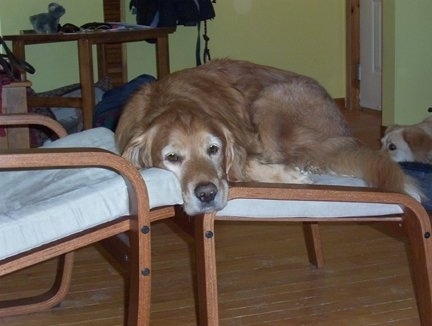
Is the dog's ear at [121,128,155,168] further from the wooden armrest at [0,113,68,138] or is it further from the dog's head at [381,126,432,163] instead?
the dog's head at [381,126,432,163]

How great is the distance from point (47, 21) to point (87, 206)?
3.05m

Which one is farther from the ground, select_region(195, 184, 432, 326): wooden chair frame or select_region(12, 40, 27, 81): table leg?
select_region(12, 40, 27, 81): table leg

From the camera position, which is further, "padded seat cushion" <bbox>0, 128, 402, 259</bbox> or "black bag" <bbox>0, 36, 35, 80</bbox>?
"black bag" <bbox>0, 36, 35, 80</bbox>

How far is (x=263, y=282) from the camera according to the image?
285cm

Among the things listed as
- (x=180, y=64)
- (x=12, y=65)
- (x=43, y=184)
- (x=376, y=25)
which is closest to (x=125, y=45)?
(x=180, y=64)

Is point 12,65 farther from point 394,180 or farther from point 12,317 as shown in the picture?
point 394,180

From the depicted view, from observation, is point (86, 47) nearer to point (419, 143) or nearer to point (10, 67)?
point (10, 67)

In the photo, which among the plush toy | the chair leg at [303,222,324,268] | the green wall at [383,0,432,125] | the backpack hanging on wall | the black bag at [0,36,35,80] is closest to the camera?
the chair leg at [303,222,324,268]

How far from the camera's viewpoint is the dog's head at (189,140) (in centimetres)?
197

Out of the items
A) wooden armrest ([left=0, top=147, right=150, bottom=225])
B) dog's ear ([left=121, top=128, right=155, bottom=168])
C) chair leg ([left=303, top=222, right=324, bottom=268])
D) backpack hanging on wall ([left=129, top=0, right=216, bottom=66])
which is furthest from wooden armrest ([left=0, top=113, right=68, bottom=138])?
backpack hanging on wall ([left=129, top=0, right=216, bottom=66])

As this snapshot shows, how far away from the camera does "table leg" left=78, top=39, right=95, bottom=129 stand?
14.0 feet

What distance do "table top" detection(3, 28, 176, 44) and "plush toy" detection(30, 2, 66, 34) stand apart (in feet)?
0.28

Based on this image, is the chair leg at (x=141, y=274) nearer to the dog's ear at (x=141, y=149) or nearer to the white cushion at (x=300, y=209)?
the white cushion at (x=300, y=209)

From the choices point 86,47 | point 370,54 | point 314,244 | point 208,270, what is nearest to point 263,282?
point 314,244
